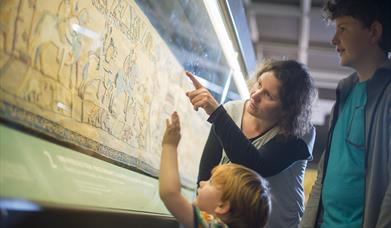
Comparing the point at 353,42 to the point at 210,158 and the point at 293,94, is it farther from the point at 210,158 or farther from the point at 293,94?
the point at 210,158

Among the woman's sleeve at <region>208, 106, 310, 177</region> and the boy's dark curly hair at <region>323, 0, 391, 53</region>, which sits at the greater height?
the boy's dark curly hair at <region>323, 0, 391, 53</region>

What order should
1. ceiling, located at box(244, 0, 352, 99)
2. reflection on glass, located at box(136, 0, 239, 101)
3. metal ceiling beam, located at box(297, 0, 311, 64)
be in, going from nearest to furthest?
reflection on glass, located at box(136, 0, 239, 101) → metal ceiling beam, located at box(297, 0, 311, 64) → ceiling, located at box(244, 0, 352, 99)

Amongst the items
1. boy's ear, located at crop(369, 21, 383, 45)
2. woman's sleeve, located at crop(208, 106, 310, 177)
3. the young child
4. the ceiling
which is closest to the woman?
woman's sleeve, located at crop(208, 106, 310, 177)

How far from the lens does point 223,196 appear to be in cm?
120

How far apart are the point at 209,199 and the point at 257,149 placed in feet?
0.85

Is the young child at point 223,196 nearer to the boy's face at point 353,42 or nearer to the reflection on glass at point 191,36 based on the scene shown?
the reflection on glass at point 191,36

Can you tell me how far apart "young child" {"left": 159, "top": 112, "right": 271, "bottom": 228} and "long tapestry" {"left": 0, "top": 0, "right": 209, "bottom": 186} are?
14 centimetres

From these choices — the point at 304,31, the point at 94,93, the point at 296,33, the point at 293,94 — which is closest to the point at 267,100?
the point at 293,94

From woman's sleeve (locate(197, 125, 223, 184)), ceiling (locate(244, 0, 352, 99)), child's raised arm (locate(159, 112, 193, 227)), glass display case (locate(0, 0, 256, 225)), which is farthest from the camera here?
ceiling (locate(244, 0, 352, 99))

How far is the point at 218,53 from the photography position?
1.95 meters

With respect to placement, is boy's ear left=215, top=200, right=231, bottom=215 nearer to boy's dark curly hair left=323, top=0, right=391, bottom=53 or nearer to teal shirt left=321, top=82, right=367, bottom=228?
teal shirt left=321, top=82, right=367, bottom=228

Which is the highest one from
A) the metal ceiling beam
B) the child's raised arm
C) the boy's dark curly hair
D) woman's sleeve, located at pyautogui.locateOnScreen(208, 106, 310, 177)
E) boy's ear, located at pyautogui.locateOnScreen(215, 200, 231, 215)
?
the metal ceiling beam

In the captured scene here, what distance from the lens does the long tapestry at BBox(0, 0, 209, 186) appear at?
0.76 m

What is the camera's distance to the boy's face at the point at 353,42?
4.99 ft
